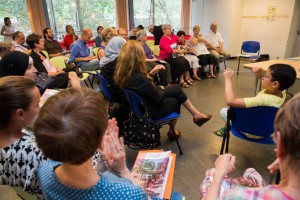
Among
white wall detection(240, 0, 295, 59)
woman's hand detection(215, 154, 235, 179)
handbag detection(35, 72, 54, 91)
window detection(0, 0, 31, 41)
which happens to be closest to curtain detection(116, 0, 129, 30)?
window detection(0, 0, 31, 41)

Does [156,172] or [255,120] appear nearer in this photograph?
[156,172]

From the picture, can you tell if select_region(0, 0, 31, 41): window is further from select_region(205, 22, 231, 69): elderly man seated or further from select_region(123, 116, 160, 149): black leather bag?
select_region(123, 116, 160, 149): black leather bag

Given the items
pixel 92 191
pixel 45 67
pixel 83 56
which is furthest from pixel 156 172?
pixel 83 56

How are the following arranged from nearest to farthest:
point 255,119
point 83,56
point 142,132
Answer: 1. point 255,119
2. point 142,132
3. point 83,56

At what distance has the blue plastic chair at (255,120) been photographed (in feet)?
5.80

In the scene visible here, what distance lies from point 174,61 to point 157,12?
4037mm

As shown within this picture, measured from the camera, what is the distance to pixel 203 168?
2234mm

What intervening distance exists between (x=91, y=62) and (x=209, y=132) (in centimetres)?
266

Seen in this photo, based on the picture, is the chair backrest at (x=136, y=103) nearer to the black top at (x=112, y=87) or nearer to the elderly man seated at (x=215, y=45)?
the black top at (x=112, y=87)

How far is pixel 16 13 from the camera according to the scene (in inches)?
250

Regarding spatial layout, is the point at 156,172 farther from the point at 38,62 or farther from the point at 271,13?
the point at 271,13

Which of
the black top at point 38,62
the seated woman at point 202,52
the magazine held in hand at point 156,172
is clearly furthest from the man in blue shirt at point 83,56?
the magazine held in hand at point 156,172

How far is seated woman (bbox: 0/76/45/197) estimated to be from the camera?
982 mm

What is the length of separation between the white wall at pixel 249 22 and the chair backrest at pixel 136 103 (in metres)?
5.94
